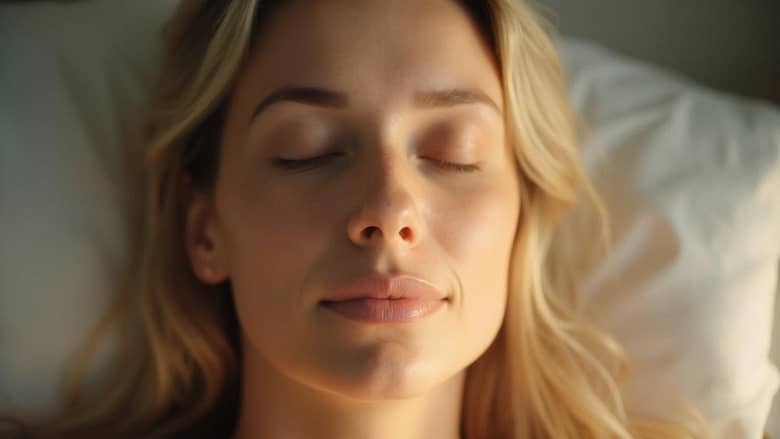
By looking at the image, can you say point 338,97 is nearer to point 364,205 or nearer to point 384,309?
point 364,205

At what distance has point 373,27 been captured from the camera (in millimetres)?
1012

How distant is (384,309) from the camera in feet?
3.07

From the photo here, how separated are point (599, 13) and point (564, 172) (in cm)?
48

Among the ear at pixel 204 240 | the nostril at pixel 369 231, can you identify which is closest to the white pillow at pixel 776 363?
the nostril at pixel 369 231

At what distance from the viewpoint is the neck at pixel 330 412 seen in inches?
41.1

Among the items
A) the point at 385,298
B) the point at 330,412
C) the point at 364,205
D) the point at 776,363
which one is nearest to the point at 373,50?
the point at 364,205

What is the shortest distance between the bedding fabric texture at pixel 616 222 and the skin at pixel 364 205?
0.24 metres

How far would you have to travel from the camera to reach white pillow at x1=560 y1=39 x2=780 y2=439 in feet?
3.83

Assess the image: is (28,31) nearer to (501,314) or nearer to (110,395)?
(110,395)

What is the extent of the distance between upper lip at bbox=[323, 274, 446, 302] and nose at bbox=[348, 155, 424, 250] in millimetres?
37

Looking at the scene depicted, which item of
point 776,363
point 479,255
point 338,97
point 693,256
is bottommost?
point 776,363

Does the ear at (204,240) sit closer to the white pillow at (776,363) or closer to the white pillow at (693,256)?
the white pillow at (693,256)

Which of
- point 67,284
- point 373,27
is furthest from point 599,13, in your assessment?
point 67,284

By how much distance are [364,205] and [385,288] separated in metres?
0.09
